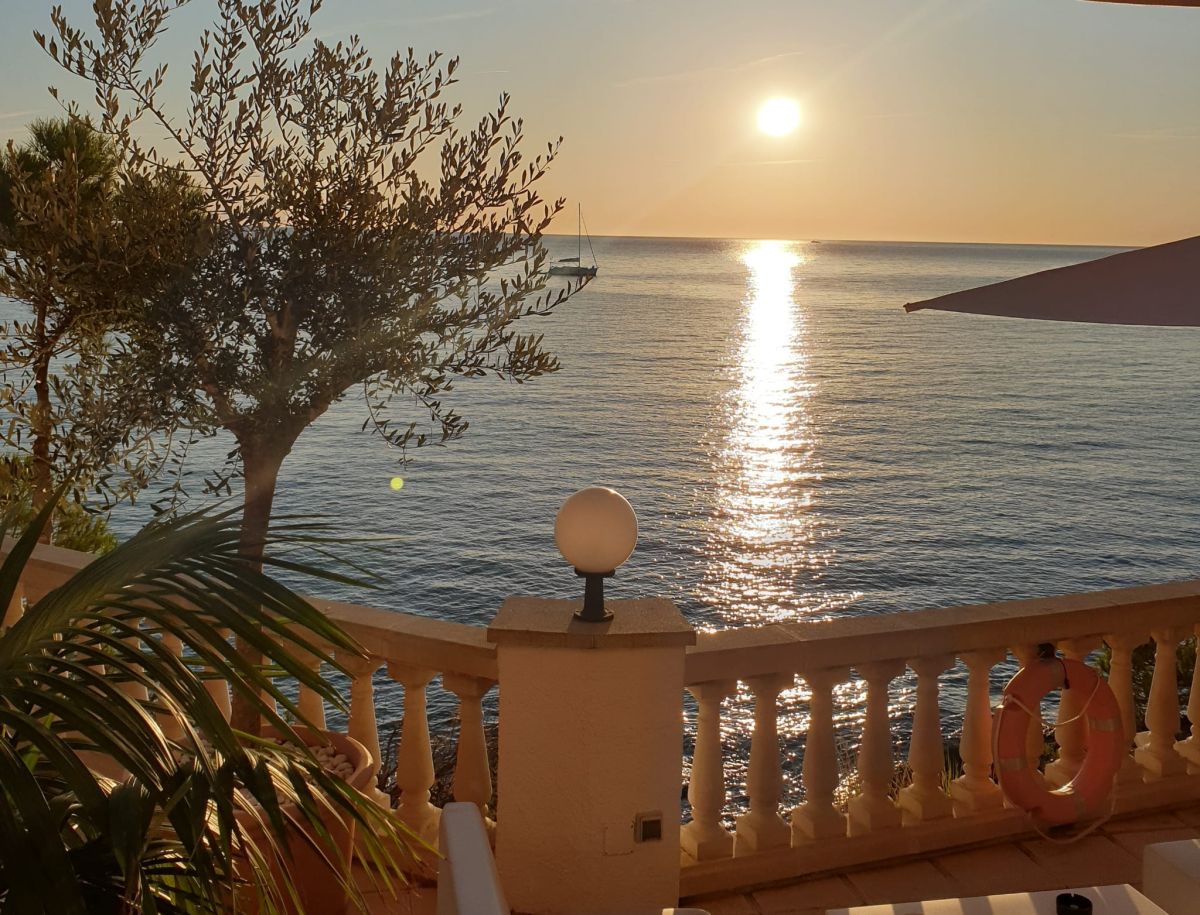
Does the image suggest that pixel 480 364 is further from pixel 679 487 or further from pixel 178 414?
pixel 679 487

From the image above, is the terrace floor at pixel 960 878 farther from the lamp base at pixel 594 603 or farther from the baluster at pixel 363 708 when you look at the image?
the lamp base at pixel 594 603

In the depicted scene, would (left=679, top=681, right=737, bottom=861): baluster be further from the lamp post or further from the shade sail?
the shade sail

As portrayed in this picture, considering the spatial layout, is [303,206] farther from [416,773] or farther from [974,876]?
[974,876]

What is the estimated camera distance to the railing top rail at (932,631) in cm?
309

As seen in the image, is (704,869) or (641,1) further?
(641,1)

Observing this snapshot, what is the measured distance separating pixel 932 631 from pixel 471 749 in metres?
1.42

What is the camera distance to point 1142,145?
52750 mm

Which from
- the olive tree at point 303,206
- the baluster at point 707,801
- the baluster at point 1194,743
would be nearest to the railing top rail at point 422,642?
the olive tree at point 303,206

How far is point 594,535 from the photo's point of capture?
2850 mm

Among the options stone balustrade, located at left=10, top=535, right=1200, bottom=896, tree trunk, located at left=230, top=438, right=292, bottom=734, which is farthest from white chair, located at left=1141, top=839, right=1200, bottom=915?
tree trunk, located at left=230, top=438, right=292, bottom=734

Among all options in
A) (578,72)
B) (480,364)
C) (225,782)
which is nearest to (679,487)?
(578,72)

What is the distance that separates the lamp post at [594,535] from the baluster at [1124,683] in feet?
5.99

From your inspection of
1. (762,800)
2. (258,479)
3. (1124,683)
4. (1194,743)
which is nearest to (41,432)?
(258,479)

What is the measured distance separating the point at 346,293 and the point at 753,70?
39792 mm
